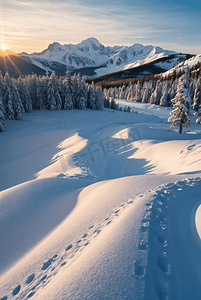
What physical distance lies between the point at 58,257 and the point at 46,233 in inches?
46.3

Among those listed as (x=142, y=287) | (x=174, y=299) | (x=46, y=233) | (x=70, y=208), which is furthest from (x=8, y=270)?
(x=174, y=299)

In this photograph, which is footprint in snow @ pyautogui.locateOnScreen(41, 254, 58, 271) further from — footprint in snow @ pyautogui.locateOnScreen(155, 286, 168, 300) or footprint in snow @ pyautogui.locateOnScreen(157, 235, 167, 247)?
footprint in snow @ pyautogui.locateOnScreen(157, 235, 167, 247)

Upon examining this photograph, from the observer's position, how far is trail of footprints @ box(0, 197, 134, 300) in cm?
269

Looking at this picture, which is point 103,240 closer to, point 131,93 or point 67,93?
point 67,93

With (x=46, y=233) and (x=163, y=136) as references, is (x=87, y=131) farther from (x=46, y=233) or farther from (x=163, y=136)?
(x=46, y=233)

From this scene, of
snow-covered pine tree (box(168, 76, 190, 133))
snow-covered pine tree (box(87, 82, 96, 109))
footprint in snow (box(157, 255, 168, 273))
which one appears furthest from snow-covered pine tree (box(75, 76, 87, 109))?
footprint in snow (box(157, 255, 168, 273))

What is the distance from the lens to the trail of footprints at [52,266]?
2.69 m

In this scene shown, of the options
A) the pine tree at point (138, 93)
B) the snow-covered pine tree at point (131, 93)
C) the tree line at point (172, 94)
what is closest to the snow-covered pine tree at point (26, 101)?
the tree line at point (172, 94)

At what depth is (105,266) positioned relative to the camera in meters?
2.46

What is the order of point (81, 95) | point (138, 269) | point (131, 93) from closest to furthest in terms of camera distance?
point (138, 269), point (81, 95), point (131, 93)

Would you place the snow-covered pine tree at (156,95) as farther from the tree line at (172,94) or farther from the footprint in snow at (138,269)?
the footprint in snow at (138,269)

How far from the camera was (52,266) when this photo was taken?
3.05 metres

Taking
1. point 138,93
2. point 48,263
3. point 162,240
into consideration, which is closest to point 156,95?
point 138,93

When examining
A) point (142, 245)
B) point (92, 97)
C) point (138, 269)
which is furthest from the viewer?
point (92, 97)
